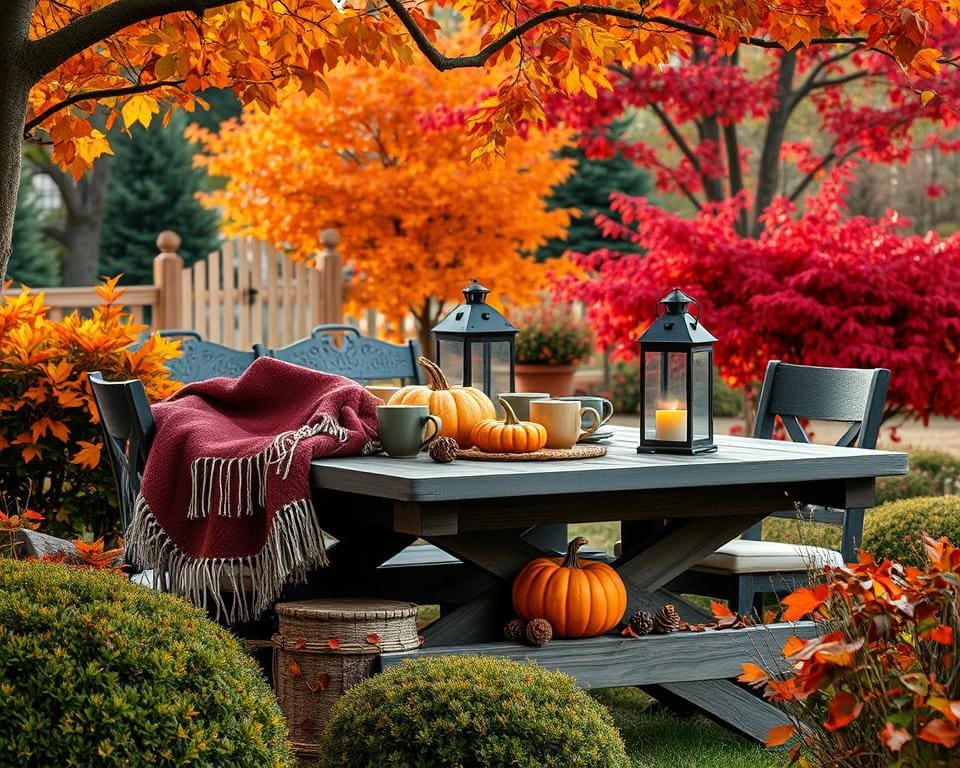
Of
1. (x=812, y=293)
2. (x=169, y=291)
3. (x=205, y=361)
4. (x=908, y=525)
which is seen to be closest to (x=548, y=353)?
(x=169, y=291)

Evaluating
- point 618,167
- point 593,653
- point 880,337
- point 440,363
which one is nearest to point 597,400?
point 440,363

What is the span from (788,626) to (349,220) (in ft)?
29.4

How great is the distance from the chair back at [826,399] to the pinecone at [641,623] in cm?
110

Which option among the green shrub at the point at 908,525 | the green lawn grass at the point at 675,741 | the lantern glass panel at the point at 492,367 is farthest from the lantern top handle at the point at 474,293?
the green shrub at the point at 908,525

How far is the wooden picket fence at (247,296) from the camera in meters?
11.2

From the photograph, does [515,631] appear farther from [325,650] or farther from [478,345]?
[478,345]

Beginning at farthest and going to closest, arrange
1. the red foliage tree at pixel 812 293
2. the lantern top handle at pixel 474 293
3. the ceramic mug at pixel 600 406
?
the red foliage tree at pixel 812 293, the lantern top handle at pixel 474 293, the ceramic mug at pixel 600 406

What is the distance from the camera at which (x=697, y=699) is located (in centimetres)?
417

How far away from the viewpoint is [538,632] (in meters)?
3.91

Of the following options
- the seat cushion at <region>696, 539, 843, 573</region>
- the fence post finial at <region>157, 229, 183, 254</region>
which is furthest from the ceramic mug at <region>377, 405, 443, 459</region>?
the fence post finial at <region>157, 229, 183, 254</region>

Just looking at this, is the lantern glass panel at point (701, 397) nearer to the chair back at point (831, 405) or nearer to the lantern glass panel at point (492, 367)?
the chair back at point (831, 405)

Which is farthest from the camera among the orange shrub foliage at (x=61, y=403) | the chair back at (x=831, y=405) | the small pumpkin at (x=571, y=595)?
the orange shrub foliage at (x=61, y=403)

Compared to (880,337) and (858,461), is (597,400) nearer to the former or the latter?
(858,461)

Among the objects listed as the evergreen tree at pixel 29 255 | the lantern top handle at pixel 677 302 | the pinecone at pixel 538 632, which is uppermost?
the evergreen tree at pixel 29 255
